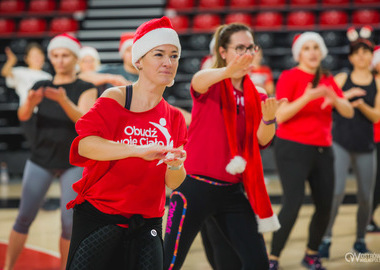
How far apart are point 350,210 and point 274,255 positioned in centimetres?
304

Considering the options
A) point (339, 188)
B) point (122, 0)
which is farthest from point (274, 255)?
point (122, 0)

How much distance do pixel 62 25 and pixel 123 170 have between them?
10711mm

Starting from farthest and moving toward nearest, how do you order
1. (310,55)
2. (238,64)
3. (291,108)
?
(310,55), (291,108), (238,64)

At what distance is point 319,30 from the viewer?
35.5 ft

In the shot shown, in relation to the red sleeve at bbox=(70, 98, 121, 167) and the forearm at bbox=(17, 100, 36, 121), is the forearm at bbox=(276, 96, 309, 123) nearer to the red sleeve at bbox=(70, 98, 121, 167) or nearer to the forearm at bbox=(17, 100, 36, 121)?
the forearm at bbox=(17, 100, 36, 121)

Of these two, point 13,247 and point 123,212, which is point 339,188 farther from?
point 123,212

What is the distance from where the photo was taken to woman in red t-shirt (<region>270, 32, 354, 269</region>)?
3750mm

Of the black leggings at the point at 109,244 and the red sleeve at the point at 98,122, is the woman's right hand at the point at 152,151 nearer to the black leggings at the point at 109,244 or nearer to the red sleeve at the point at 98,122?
the red sleeve at the point at 98,122

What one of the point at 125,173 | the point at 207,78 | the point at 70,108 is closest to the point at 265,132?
the point at 207,78

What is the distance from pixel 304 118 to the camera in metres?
3.83

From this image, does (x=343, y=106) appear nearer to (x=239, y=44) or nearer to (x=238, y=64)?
(x=239, y=44)

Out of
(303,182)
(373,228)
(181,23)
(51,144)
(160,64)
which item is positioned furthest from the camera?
(181,23)

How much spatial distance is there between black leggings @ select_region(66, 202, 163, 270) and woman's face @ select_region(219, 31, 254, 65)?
1.14 m

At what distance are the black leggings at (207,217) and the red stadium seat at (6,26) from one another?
1040 cm
